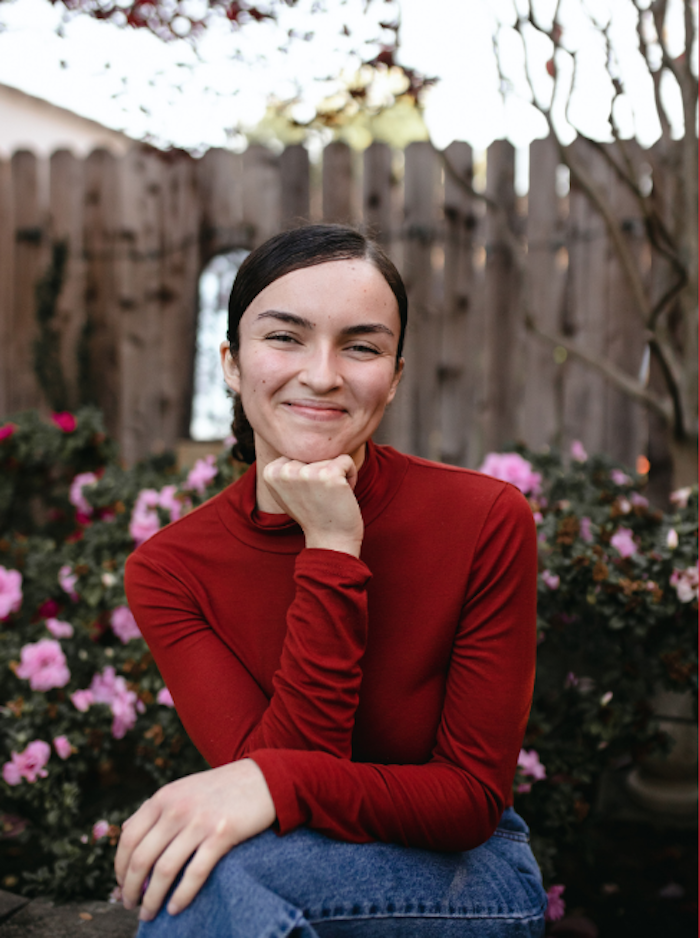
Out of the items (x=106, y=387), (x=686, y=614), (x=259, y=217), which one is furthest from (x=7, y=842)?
(x=259, y=217)

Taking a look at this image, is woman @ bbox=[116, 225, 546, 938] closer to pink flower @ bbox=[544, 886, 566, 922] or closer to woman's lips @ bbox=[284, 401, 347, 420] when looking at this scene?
woman's lips @ bbox=[284, 401, 347, 420]

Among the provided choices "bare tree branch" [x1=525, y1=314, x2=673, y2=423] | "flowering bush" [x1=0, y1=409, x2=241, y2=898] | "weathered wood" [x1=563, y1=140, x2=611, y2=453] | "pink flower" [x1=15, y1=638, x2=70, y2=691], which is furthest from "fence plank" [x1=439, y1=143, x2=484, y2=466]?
"pink flower" [x1=15, y1=638, x2=70, y2=691]

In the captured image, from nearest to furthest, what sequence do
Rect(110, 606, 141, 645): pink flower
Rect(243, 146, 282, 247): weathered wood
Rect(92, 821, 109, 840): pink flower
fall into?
Rect(92, 821, 109, 840): pink flower, Rect(110, 606, 141, 645): pink flower, Rect(243, 146, 282, 247): weathered wood

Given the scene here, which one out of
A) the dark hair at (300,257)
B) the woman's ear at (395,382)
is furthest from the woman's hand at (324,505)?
the dark hair at (300,257)

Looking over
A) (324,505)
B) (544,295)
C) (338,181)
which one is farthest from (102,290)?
(324,505)

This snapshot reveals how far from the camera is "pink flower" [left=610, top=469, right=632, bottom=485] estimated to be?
9.29 ft

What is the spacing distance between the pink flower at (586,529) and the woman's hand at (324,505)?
108 centimetres

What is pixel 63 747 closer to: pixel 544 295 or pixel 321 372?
pixel 321 372

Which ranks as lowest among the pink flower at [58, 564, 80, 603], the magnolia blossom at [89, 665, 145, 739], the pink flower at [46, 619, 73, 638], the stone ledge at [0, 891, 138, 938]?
the stone ledge at [0, 891, 138, 938]

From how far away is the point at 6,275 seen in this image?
4.34 metres

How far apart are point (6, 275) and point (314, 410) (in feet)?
11.8

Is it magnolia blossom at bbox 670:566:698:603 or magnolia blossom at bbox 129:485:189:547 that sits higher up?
magnolia blossom at bbox 129:485:189:547

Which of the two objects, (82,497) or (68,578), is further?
(82,497)

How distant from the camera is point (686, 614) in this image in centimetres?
209
